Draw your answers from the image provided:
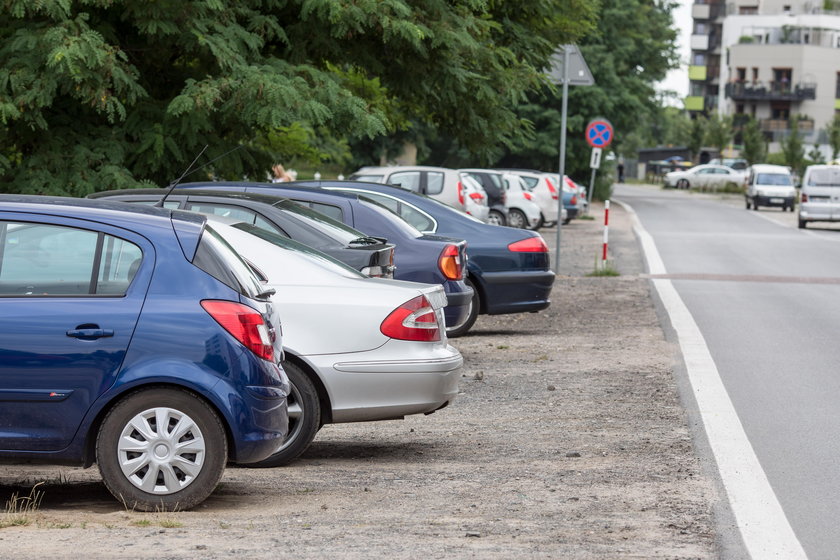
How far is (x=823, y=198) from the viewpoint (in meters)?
42.1

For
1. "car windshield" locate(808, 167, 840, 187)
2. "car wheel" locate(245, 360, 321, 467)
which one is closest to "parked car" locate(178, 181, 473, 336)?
"car wheel" locate(245, 360, 321, 467)

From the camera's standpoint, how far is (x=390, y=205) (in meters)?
14.1

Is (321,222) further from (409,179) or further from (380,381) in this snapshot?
(409,179)

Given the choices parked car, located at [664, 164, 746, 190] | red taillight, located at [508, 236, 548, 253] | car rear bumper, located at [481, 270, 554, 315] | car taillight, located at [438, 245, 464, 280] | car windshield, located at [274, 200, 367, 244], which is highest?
car windshield, located at [274, 200, 367, 244]

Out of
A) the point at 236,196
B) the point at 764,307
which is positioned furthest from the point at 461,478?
the point at 764,307

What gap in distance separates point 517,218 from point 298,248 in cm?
2755

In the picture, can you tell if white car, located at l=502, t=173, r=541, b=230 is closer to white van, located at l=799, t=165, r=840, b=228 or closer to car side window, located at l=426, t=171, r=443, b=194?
car side window, located at l=426, t=171, r=443, b=194

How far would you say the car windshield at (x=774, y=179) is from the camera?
187ft

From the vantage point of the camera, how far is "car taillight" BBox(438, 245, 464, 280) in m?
12.3

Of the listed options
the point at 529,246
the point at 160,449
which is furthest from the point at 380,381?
the point at 529,246

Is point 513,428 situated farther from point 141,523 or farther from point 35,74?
point 35,74

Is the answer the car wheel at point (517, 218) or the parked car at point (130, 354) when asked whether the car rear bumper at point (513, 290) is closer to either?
the parked car at point (130, 354)

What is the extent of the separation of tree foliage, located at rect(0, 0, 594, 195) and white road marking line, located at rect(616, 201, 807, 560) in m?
4.78

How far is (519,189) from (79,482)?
1141 inches
